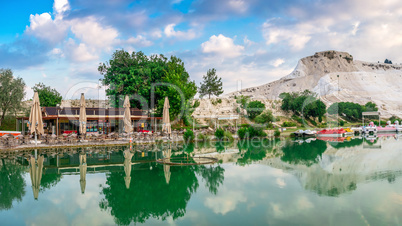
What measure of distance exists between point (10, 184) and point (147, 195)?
5.73m

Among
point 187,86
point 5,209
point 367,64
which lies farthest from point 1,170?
point 367,64

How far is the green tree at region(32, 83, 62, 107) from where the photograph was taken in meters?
40.3

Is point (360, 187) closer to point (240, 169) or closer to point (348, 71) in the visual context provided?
point (240, 169)

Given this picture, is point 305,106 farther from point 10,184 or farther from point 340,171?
point 10,184

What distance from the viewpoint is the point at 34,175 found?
12562 mm

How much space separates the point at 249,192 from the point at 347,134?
34480 mm

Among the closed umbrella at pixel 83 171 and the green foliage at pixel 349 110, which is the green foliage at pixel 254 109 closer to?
the green foliage at pixel 349 110

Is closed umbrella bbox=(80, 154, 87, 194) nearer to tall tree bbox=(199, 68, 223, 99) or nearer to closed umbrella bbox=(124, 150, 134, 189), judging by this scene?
closed umbrella bbox=(124, 150, 134, 189)

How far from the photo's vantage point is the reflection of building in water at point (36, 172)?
34.8 ft

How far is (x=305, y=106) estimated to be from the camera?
50.4m

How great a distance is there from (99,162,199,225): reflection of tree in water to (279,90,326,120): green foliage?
42.0 metres

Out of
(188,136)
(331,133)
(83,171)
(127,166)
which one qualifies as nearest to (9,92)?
(188,136)

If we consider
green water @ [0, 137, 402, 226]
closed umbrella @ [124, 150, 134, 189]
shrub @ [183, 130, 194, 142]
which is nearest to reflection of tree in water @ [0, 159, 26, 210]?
green water @ [0, 137, 402, 226]

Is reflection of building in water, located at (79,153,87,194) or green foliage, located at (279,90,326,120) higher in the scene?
green foliage, located at (279,90,326,120)
